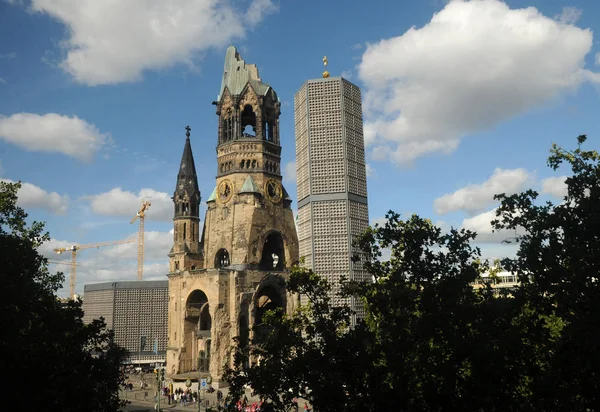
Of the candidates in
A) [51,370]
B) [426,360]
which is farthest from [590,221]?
[51,370]

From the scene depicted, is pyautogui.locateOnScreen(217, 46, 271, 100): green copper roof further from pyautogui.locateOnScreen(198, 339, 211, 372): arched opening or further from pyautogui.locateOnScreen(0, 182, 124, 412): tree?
pyautogui.locateOnScreen(0, 182, 124, 412): tree

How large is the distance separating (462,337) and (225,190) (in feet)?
153

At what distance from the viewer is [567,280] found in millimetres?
13641

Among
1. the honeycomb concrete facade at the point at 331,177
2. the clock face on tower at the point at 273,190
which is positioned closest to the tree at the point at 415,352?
the honeycomb concrete facade at the point at 331,177

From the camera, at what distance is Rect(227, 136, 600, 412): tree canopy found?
12656 mm

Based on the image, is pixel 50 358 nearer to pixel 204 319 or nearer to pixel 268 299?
pixel 204 319

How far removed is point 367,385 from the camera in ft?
46.3

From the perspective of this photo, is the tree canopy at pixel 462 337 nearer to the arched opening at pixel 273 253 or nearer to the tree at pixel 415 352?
the tree at pixel 415 352

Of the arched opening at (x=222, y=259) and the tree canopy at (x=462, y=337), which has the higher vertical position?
the arched opening at (x=222, y=259)

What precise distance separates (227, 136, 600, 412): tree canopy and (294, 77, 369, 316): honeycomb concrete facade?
21.6 metres

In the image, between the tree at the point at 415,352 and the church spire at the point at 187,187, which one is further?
the church spire at the point at 187,187

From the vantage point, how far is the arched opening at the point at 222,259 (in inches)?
2255

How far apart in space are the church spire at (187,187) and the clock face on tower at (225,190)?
3771mm

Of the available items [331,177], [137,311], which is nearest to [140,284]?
[137,311]
